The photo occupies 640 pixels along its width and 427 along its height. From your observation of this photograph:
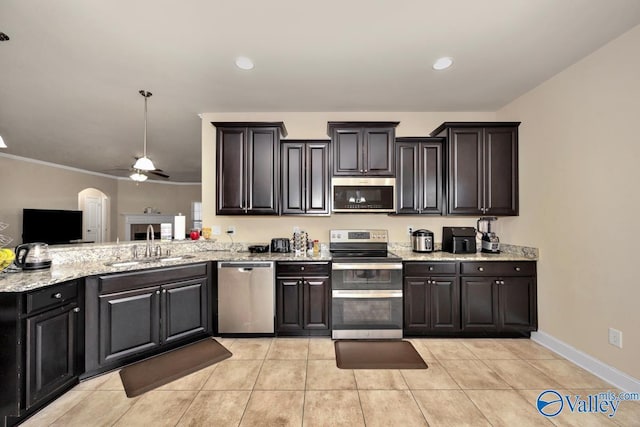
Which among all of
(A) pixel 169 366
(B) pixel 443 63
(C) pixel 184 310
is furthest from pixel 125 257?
(B) pixel 443 63

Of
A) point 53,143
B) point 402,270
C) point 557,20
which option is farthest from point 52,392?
point 53,143

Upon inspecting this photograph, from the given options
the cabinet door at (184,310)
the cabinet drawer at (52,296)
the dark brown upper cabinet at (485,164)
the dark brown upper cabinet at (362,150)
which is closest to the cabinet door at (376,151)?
the dark brown upper cabinet at (362,150)

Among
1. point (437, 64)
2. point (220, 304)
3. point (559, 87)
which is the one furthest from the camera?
point (220, 304)

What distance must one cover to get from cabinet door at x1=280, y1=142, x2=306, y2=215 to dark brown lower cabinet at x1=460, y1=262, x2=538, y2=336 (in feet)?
6.96

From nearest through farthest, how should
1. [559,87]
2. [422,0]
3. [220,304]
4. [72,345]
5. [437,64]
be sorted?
[422,0] < [72,345] < [437,64] < [559,87] < [220,304]

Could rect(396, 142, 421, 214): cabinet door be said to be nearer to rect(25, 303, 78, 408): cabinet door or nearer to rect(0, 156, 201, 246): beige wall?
rect(25, 303, 78, 408): cabinet door

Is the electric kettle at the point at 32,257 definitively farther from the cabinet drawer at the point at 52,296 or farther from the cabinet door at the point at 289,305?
the cabinet door at the point at 289,305

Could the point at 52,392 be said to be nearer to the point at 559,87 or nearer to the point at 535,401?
the point at 535,401

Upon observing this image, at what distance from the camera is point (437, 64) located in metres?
2.39

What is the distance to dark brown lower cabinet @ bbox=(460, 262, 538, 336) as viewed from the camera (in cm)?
278

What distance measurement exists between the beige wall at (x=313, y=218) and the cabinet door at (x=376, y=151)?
0.50 m

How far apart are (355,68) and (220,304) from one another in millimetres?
2886

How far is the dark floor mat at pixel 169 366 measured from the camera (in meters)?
2.07

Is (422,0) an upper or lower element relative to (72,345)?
upper
